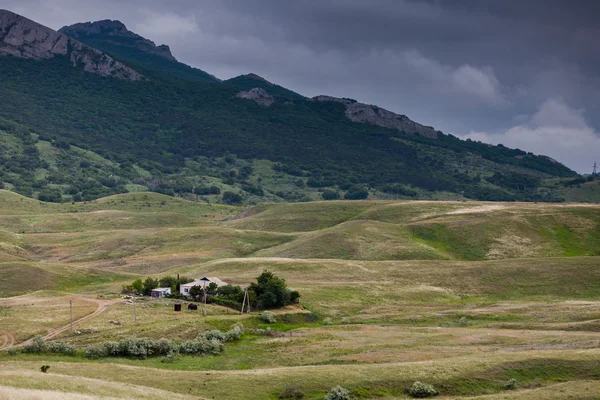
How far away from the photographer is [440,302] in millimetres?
97938

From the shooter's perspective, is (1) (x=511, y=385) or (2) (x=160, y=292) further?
(2) (x=160, y=292)

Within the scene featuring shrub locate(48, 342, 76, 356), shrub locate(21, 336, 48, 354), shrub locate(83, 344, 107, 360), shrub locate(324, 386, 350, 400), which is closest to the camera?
shrub locate(324, 386, 350, 400)

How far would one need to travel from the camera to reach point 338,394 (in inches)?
1781

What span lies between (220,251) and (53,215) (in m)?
77.3

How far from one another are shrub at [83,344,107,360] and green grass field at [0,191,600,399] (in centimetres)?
126

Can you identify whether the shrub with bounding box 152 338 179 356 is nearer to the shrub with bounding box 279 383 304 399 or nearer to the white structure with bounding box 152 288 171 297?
the shrub with bounding box 279 383 304 399

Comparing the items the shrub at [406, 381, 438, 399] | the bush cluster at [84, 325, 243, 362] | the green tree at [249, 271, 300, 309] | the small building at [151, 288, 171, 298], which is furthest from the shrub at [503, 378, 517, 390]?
the small building at [151, 288, 171, 298]

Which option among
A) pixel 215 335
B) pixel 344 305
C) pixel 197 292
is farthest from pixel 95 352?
pixel 344 305

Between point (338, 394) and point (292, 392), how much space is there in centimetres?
341

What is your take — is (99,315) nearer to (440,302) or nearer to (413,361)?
(413,361)

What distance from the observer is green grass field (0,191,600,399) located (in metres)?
47.5

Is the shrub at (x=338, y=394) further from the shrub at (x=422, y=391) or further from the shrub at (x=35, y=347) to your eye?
the shrub at (x=35, y=347)

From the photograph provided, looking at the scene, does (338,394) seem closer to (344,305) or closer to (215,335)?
(215,335)

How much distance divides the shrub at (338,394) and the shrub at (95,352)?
22879mm
